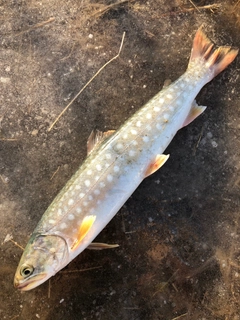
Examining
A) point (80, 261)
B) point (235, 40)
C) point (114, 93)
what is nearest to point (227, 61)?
point (235, 40)

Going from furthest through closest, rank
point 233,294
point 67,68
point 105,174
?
1. point 67,68
2. point 233,294
3. point 105,174

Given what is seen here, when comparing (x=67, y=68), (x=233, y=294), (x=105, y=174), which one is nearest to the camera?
(x=105, y=174)

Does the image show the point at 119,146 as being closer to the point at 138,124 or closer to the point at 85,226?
the point at 138,124

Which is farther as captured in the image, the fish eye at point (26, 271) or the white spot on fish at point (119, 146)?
the white spot on fish at point (119, 146)

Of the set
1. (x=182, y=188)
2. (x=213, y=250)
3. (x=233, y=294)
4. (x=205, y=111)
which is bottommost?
(x=233, y=294)

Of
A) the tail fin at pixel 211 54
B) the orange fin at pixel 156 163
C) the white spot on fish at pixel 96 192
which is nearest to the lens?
the white spot on fish at pixel 96 192

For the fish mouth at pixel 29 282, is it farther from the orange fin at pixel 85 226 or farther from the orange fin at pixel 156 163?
the orange fin at pixel 156 163

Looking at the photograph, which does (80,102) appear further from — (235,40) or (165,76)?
(235,40)

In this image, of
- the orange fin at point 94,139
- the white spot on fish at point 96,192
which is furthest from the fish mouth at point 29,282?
the orange fin at point 94,139
